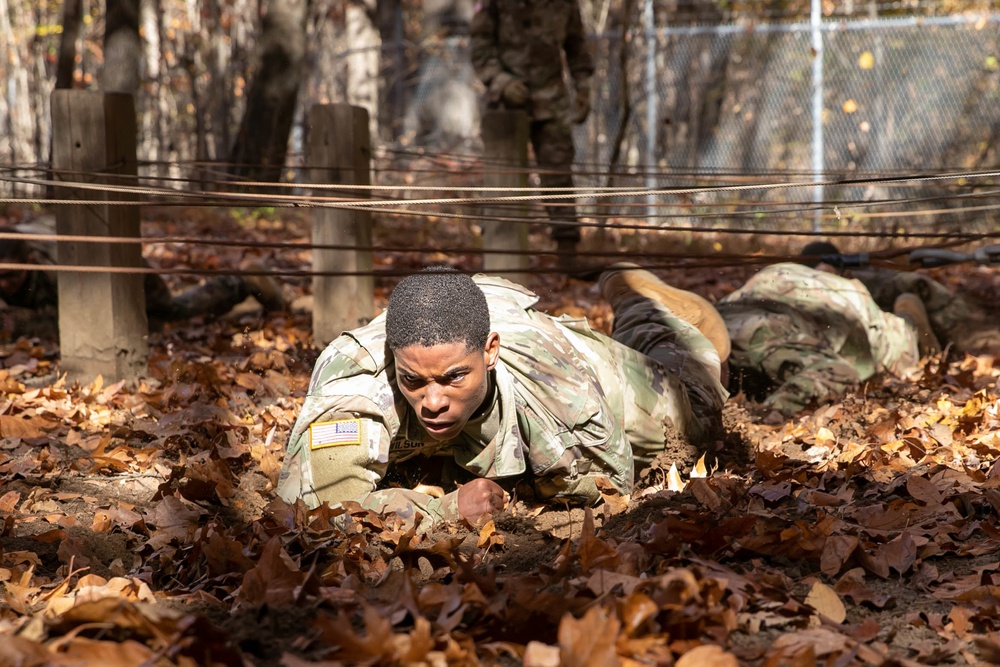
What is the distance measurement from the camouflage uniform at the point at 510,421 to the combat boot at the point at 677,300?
963mm

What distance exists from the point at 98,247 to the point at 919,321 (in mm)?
4288

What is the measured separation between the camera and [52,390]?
434 centimetres

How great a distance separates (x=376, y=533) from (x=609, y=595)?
3.23 feet

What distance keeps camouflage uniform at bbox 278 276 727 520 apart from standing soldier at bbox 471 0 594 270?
423cm

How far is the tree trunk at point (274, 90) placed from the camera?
366 inches

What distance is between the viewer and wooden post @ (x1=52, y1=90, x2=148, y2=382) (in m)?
4.39

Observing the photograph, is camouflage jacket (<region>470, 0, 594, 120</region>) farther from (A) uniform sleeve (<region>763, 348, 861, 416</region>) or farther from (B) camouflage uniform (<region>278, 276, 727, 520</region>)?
(B) camouflage uniform (<region>278, 276, 727, 520</region>)

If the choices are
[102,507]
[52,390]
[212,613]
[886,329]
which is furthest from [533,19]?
[212,613]

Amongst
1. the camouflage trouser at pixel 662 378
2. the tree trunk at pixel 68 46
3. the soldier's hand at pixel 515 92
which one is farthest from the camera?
the tree trunk at pixel 68 46

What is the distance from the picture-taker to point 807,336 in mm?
5078

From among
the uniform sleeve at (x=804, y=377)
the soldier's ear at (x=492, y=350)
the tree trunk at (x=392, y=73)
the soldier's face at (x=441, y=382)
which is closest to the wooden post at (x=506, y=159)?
the uniform sleeve at (x=804, y=377)

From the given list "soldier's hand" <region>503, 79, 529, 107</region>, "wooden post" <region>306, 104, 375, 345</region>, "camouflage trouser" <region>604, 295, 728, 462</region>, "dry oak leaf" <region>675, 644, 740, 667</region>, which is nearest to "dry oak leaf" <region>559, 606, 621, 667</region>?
"dry oak leaf" <region>675, 644, 740, 667</region>

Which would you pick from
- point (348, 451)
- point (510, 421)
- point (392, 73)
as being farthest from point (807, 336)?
point (392, 73)

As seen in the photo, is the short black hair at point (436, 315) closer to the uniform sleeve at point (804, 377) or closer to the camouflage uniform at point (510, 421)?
the camouflage uniform at point (510, 421)
